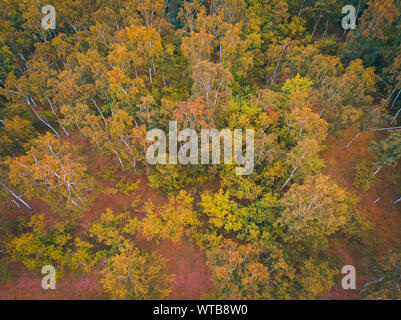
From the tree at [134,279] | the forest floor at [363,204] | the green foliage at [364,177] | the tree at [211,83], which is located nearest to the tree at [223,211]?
the tree at [134,279]

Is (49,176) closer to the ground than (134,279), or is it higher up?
higher up

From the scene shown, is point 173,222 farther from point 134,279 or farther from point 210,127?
point 210,127

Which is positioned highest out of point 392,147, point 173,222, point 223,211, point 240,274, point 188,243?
point 392,147

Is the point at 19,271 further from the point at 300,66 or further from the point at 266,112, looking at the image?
the point at 300,66

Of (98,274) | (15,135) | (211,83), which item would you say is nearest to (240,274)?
(98,274)

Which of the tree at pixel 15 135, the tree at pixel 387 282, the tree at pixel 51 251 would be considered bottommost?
the tree at pixel 387 282

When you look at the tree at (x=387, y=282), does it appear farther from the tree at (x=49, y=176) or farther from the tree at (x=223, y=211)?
the tree at (x=49, y=176)

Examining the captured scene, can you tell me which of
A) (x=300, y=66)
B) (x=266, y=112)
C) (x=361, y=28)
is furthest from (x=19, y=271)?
(x=361, y=28)
